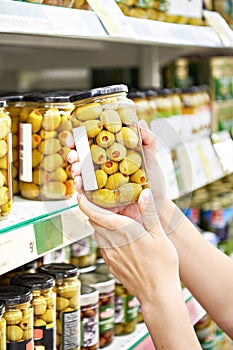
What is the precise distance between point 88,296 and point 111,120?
18.9 inches

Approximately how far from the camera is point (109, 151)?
1067 millimetres

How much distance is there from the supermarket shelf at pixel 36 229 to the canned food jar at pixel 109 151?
0.39 ft

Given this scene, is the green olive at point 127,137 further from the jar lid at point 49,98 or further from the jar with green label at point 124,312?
the jar with green label at point 124,312

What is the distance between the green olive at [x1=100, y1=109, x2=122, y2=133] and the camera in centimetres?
107

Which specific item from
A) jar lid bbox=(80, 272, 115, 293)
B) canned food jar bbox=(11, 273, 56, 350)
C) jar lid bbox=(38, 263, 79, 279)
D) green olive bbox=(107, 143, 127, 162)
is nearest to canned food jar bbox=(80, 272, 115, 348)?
jar lid bbox=(80, 272, 115, 293)

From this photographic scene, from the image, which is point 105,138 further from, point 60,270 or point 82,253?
point 82,253

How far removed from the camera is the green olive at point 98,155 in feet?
3.50

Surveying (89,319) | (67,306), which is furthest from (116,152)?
(89,319)

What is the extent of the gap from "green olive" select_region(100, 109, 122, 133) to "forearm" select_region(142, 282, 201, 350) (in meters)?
0.29

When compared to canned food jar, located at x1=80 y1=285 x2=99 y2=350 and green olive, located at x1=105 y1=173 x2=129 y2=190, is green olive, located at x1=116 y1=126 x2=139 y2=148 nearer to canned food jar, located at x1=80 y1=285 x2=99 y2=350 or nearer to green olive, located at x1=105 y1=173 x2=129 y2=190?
green olive, located at x1=105 y1=173 x2=129 y2=190

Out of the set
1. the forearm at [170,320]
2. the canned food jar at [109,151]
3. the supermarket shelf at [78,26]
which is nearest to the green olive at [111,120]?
the canned food jar at [109,151]

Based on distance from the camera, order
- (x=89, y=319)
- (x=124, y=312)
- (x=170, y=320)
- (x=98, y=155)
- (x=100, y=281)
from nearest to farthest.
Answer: (x=98, y=155)
(x=170, y=320)
(x=89, y=319)
(x=100, y=281)
(x=124, y=312)

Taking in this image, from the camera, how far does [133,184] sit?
3.61ft

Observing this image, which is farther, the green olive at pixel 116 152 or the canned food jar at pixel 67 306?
the canned food jar at pixel 67 306
